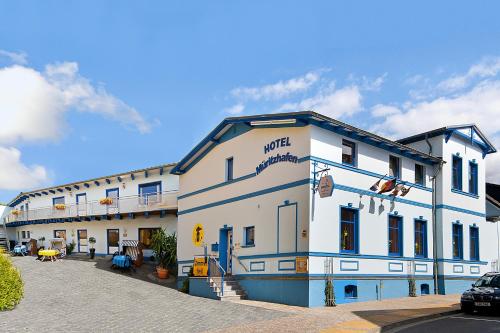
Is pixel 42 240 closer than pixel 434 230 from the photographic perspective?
No

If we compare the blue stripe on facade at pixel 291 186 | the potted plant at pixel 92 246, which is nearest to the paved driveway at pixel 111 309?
the blue stripe on facade at pixel 291 186

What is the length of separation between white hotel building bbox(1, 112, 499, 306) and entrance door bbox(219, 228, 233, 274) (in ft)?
0.16

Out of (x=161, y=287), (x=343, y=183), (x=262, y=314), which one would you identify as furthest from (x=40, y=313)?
(x=343, y=183)

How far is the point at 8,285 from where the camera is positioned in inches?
555

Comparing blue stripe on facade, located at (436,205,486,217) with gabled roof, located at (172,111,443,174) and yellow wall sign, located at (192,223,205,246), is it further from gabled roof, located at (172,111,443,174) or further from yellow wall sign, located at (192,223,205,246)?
yellow wall sign, located at (192,223,205,246)

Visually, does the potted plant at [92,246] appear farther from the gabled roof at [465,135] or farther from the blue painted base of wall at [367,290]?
the gabled roof at [465,135]

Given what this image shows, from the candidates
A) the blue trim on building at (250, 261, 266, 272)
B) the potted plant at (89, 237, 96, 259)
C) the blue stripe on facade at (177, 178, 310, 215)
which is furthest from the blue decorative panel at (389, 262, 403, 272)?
the potted plant at (89, 237, 96, 259)

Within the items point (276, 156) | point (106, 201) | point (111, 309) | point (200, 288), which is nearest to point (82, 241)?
point (106, 201)

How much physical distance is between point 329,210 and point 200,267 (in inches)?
254

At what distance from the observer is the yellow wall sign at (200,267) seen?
20497 mm

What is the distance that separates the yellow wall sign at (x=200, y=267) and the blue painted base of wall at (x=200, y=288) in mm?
279

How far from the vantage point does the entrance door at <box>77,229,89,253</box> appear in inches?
1406

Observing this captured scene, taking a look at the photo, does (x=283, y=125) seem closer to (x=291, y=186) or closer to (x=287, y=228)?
(x=291, y=186)

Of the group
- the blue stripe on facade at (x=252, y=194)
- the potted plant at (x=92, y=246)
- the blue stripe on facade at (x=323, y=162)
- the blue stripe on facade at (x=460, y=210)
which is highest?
the blue stripe on facade at (x=323, y=162)
